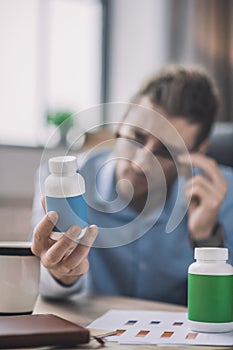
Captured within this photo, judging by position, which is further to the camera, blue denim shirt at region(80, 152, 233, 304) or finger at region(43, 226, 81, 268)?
blue denim shirt at region(80, 152, 233, 304)

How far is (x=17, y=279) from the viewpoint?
1.08 m

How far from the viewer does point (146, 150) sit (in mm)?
1143

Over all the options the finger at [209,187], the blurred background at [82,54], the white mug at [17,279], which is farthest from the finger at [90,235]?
the blurred background at [82,54]

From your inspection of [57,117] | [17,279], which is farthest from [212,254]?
[57,117]

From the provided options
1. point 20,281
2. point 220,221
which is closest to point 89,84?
point 220,221

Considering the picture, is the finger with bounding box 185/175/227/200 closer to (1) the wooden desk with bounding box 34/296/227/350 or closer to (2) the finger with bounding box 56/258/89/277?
(1) the wooden desk with bounding box 34/296/227/350

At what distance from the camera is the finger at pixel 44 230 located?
96cm

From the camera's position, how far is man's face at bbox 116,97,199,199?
1.12 metres

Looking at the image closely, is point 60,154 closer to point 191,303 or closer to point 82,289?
point 191,303

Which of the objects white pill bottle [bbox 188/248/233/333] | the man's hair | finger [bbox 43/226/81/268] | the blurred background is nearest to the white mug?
finger [bbox 43/226/81/268]

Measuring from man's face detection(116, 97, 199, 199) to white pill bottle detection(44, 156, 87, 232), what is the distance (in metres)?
0.17

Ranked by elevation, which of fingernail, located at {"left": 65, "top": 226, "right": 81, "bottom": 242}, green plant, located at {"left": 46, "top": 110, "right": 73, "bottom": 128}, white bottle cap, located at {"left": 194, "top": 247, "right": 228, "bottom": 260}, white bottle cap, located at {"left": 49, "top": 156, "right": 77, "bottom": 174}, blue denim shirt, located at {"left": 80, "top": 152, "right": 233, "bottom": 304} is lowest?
blue denim shirt, located at {"left": 80, "top": 152, "right": 233, "bottom": 304}

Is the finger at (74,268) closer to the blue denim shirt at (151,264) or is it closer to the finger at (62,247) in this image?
the finger at (62,247)

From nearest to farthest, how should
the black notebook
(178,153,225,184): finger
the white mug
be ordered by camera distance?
the black notebook, the white mug, (178,153,225,184): finger
